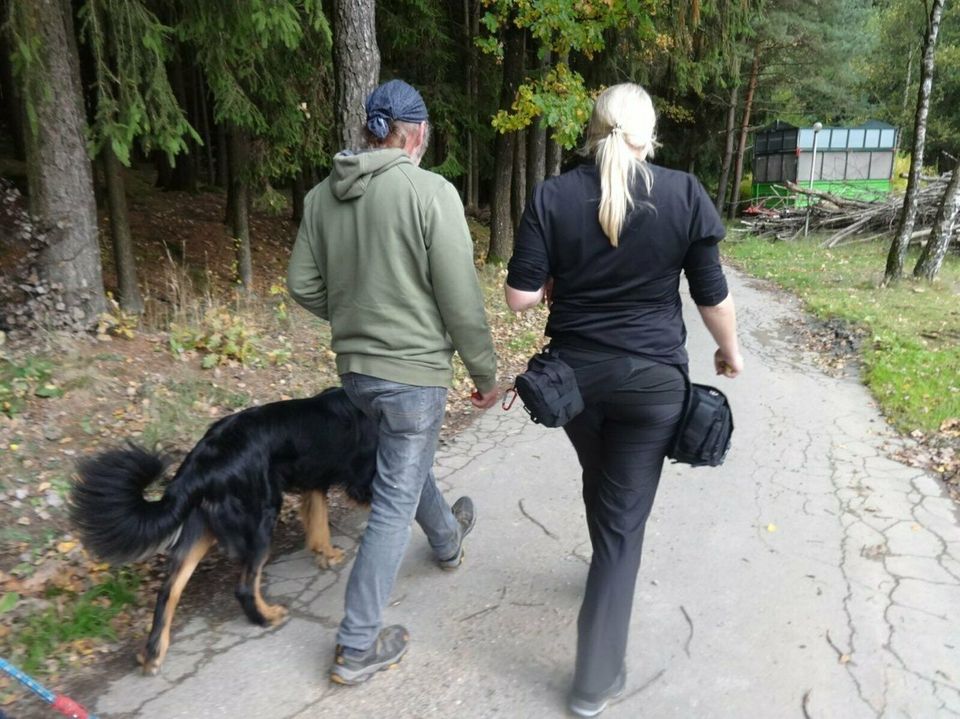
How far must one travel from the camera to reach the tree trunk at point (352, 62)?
618cm

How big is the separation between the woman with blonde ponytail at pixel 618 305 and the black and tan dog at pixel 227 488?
1194mm

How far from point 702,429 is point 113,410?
4.12 m

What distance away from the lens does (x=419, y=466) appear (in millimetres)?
2887

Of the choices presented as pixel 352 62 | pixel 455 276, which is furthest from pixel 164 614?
pixel 352 62

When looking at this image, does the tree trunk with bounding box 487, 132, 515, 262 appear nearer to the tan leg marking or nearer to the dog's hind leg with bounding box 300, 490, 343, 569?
the dog's hind leg with bounding box 300, 490, 343, 569

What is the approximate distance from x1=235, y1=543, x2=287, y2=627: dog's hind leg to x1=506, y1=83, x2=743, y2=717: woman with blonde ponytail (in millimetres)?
1406

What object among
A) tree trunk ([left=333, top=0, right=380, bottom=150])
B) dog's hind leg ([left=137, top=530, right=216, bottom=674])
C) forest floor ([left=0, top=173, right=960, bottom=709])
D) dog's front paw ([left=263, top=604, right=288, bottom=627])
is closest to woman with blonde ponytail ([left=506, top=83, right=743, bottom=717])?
dog's front paw ([left=263, top=604, right=288, bottom=627])

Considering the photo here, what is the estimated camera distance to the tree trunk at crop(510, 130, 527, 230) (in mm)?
15250

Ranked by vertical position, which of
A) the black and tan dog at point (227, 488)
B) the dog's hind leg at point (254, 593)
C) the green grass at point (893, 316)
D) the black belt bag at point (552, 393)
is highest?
the black belt bag at point (552, 393)

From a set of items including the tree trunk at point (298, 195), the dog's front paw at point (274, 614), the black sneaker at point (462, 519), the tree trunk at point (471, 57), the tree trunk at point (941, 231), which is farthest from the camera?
the tree trunk at point (298, 195)

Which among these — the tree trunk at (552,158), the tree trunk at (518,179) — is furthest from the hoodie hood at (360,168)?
the tree trunk at (552,158)

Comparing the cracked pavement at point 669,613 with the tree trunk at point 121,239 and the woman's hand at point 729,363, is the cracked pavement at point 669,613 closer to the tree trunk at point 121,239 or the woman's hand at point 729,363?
the woman's hand at point 729,363

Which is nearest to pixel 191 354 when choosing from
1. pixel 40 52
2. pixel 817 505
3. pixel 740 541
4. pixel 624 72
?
pixel 40 52

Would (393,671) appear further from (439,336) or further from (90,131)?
(90,131)
